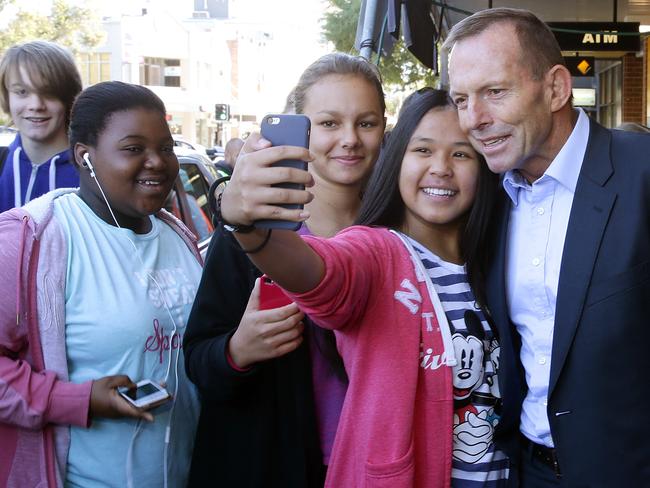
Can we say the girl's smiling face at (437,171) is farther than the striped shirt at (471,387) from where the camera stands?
Yes

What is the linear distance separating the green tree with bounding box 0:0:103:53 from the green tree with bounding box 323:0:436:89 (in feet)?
34.8

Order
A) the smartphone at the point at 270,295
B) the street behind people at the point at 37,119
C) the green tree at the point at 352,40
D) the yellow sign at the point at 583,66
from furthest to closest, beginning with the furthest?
the green tree at the point at 352,40 < the yellow sign at the point at 583,66 < the street behind people at the point at 37,119 < the smartphone at the point at 270,295

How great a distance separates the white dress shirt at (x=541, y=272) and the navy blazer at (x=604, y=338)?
0.09 meters

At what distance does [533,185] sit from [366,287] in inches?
29.0

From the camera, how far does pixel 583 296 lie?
2.05m

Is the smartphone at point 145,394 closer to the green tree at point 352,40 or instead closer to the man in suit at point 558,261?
the man in suit at point 558,261

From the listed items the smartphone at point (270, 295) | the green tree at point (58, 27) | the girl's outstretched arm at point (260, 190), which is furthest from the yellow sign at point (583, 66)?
the green tree at point (58, 27)

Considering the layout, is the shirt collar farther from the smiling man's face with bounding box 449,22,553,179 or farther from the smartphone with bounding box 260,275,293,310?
the smartphone with bounding box 260,275,293,310

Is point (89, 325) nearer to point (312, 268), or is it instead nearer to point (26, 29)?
point (312, 268)

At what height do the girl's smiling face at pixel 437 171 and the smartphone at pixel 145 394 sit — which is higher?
the girl's smiling face at pixel 437 171

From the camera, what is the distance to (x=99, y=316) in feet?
6.87

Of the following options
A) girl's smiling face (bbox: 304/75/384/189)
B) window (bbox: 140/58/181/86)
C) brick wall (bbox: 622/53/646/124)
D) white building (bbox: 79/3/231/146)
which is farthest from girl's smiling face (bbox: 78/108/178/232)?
window (bbox: 140/58/181/86)

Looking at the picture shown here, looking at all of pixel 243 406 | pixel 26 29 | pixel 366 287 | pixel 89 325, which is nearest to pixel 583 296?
pixel 366 287

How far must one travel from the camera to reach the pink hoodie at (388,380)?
191 cm
